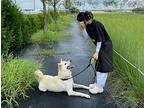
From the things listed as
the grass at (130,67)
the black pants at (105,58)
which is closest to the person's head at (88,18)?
the black pants at (105,58)

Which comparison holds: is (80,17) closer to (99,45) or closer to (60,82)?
(99,45)

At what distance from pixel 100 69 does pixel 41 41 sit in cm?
1011

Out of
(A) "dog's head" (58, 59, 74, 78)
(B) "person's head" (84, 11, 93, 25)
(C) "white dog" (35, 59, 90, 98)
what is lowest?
(C) "white dog" (35, 59, 90, 98)

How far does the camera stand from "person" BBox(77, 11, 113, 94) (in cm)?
595

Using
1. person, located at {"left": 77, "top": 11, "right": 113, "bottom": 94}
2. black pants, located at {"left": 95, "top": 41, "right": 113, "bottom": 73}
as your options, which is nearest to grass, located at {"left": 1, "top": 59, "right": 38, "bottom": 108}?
person, located at {"left": 77, "top": 11, "right": 113, "bottom": 94}

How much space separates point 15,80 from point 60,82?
71cm

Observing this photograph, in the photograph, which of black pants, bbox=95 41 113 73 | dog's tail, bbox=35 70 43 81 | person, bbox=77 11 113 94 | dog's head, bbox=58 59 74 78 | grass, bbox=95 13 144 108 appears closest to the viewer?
grass, bbox=95 13 144 108

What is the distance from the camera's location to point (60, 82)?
621 centimetres

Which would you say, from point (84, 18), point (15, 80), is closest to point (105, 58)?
point (84, 18)

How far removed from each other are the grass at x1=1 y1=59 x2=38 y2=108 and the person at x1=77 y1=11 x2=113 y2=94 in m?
1.09

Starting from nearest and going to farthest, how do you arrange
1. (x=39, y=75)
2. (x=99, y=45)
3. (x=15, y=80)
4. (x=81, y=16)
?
(x=81, y=16) < (x=99, y=45) < (x=15, y=80) < (x=39, y=75)

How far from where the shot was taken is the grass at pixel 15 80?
225 inches

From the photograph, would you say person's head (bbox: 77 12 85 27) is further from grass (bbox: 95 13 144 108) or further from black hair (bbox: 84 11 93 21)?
grass (bbox: 95 13 144 108)

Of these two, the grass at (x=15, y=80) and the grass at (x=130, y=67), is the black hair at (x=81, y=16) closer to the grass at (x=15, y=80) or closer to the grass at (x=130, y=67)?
the grass at (x=130, y=67)
